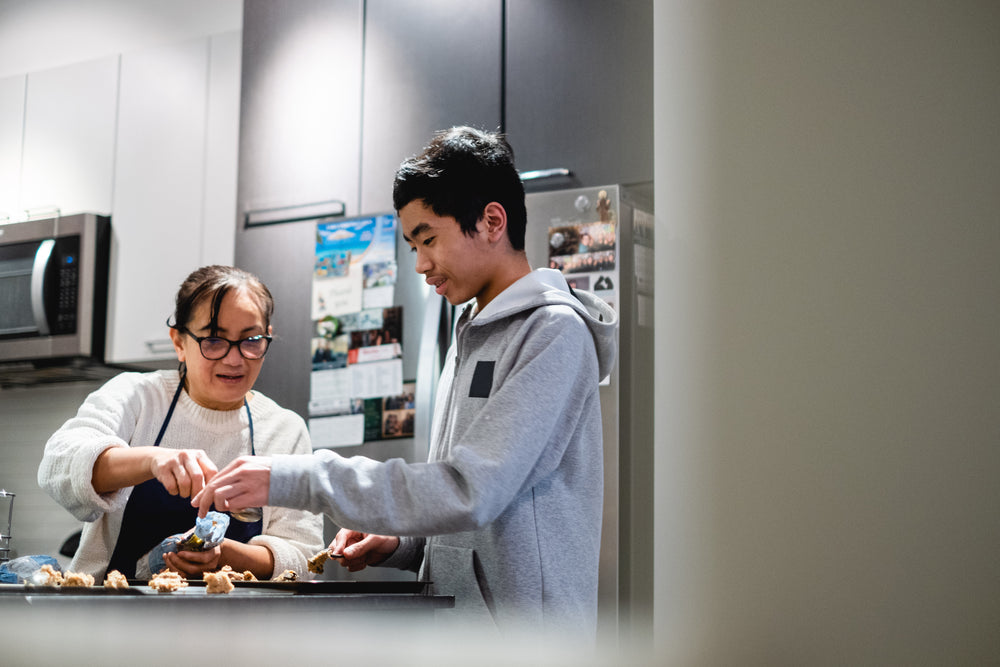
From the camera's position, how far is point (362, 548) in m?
1.27

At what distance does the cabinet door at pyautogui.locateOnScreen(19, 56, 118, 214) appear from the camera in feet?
9.60

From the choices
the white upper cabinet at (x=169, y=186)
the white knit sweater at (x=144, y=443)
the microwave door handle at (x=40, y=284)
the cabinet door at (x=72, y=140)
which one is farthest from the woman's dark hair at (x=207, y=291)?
Answer: the cabinet door at (x=72, y=140)

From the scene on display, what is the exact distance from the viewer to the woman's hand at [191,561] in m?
1.33

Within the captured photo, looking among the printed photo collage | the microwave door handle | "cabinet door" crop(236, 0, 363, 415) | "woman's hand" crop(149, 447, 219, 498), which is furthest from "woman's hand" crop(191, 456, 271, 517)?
the microwave door handle

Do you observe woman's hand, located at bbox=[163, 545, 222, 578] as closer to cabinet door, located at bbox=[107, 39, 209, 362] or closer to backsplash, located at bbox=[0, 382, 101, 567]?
cabinet door, located at bbox=[107, 39, 209, 362]

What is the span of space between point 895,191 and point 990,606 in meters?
0.44

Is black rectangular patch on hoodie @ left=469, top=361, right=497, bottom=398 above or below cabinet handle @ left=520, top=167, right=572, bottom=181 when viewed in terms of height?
below

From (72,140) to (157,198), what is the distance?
36 centimetres

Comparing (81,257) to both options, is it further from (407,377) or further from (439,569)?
(439,569)

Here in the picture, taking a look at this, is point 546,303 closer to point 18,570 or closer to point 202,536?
point 202,536

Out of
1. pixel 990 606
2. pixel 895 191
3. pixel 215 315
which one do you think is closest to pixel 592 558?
pixel 990 606

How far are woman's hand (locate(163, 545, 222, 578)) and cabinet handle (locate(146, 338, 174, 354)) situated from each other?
1425 millimetres

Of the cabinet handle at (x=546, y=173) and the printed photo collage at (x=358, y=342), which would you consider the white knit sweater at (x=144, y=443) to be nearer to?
the printed photo collage at (x=358, y=342)

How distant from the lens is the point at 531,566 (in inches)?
43.1
